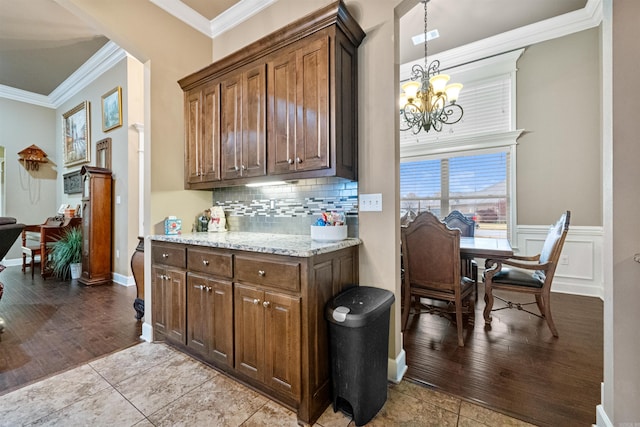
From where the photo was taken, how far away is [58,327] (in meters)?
2.69

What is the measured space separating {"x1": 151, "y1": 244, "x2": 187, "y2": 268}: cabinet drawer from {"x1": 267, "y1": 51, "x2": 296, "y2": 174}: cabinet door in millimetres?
962

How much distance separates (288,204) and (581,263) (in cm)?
393

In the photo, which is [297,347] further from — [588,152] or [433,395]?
[588,152]

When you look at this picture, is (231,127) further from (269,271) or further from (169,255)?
(269,271)

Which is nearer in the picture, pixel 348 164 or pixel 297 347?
pixel 297 347

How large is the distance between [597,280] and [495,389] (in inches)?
115

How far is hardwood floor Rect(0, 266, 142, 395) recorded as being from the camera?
2.05 meters

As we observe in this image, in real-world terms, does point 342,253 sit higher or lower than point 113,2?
lower

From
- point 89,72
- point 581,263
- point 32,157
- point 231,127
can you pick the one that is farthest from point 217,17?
point 32,157

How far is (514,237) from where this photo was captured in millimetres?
3928

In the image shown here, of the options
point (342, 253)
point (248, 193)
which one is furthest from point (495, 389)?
point (248, 193)

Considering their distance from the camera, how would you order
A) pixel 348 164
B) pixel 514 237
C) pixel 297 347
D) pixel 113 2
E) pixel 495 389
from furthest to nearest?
pixel 514 237 < pixel 113 2 < pixel 348 164 < pixel 495 389 < pixel 297 347

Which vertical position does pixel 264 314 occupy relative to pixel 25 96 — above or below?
below

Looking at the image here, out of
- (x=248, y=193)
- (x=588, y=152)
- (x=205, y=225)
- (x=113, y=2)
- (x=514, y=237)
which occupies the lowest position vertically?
A: (x=514, y=237)
